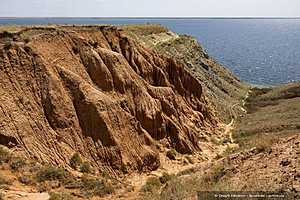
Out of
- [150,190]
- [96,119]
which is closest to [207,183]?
[150,190]

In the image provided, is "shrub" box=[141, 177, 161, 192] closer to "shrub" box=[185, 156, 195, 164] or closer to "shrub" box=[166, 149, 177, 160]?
"shrub" box=[166, 149, 177, 160]

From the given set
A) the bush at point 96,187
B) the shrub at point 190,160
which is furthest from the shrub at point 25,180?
the shrub at point 190,160

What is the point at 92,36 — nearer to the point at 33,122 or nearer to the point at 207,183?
the point at 33,122

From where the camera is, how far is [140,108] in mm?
27172

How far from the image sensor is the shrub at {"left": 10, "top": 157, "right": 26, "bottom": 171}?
57.1 feet

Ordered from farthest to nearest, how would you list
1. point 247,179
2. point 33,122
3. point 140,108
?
point 140,108, point 33,122, point 247,179

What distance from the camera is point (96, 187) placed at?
16.6 metres

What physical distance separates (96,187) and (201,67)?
35167 millimetres

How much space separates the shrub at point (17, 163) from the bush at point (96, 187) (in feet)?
8.93

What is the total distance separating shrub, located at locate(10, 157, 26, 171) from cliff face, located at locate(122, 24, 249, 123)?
2297 cm

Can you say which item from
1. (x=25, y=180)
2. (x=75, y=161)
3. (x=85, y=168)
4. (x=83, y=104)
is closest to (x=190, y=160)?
(x=83, y=104)

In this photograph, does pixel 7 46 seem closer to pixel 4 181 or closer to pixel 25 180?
pixel 25 180

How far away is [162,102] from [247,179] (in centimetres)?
1763

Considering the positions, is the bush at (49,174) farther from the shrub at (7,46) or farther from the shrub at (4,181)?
the shrub at (7,46)
